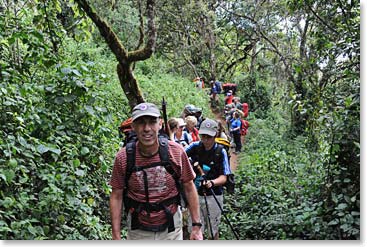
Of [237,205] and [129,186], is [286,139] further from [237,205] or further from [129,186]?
[129,186]

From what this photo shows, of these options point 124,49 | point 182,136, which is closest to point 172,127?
point 182,136

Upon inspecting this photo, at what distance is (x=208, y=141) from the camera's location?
460cm

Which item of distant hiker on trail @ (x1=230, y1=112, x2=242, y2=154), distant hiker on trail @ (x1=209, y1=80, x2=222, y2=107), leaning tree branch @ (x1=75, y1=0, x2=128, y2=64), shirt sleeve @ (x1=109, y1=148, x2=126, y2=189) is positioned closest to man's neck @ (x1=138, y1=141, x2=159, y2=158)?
shirt sleeve @ (x1=109, y1=148, x2=126, y2=189)

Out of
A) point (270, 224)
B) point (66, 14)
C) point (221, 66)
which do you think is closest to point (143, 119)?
point (270, 224)

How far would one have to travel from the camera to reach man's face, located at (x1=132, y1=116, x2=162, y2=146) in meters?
3.06

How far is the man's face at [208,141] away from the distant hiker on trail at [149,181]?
1.36 metres

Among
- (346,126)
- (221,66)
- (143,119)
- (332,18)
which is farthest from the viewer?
(221,66)

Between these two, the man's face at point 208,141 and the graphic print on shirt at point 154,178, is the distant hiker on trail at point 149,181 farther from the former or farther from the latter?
the man's face at point 208,141

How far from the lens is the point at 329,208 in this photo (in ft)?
15.5

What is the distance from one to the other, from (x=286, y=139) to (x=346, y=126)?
28.8 feet

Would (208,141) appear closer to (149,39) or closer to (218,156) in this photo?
(218,156)

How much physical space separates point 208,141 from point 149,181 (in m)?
1.59

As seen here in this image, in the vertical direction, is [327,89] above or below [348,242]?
above

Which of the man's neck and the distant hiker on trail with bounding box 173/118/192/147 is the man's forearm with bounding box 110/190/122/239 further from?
the distant hiker on trail with bounding box 173/118/192/147
